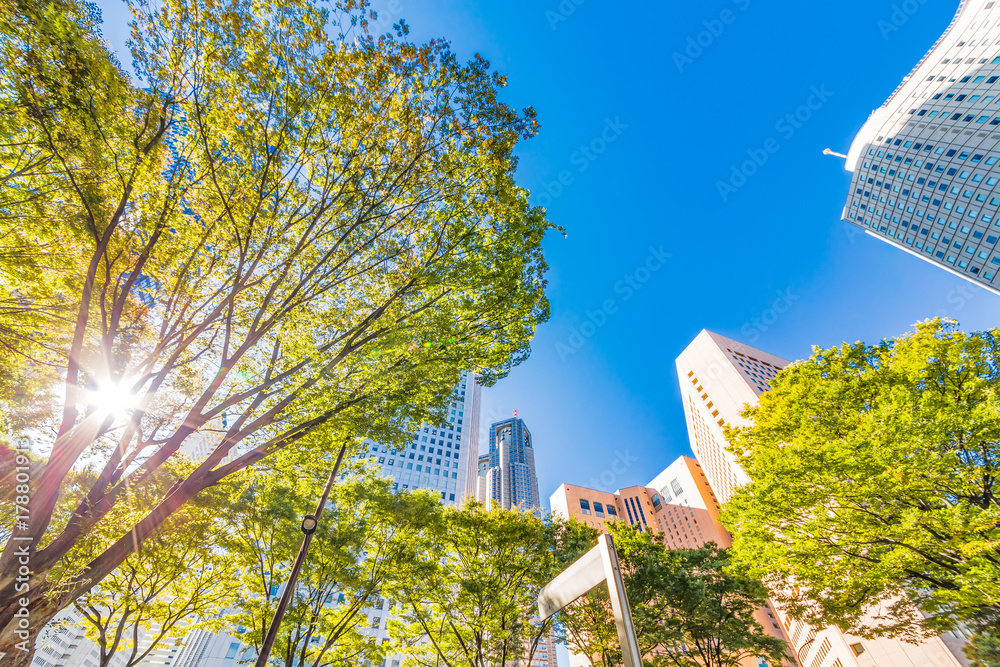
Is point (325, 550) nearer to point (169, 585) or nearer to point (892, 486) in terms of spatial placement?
point (169, 585)

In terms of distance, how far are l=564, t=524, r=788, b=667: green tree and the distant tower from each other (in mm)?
129567

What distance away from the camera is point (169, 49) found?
5.54m

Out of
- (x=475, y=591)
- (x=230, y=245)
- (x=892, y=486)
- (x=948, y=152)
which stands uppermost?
(x=948, y=152)

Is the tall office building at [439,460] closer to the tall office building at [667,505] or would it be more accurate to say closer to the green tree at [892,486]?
the tall office building at [667,505]

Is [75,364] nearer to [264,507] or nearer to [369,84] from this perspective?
[369,84]

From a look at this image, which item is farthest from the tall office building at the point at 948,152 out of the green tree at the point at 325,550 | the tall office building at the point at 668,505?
the green tree at the point at 325,550

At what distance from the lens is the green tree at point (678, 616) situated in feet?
43.1

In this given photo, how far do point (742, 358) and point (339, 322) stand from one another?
55.9 m

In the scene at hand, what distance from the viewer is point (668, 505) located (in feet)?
216

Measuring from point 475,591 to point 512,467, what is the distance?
494ft

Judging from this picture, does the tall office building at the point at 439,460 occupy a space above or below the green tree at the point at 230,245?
above

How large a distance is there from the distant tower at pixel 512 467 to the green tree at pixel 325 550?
13228 cm

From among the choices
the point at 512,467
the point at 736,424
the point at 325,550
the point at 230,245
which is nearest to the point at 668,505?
the point at 736,424

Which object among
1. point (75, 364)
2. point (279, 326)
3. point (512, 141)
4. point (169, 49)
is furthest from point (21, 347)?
point (512, 141)
